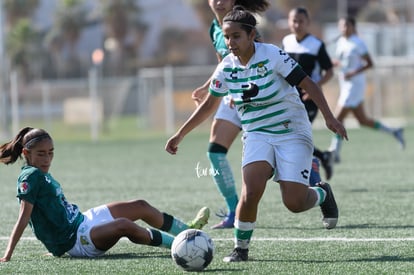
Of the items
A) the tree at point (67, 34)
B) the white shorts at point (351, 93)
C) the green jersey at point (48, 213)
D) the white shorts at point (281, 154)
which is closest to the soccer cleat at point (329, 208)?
the white shorts at point (281, 154)

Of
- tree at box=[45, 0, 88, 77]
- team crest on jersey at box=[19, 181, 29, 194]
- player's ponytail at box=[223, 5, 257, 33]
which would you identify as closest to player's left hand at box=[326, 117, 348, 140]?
player's ponytail at box=[223, 5, 257, 33]

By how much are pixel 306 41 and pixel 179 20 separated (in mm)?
56191

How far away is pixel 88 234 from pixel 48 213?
31 centimetres

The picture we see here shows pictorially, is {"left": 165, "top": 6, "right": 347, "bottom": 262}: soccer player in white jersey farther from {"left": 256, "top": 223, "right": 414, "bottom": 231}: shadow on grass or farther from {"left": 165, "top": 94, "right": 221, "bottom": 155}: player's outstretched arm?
{"left": 256, "top": 223, "right": 414, "bottom": 231}: shadow on grass

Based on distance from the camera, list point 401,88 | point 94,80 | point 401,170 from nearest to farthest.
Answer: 1. point 401,170
2. point 94,80
3. point 401,88

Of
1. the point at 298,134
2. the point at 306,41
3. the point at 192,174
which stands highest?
the point at 306,41

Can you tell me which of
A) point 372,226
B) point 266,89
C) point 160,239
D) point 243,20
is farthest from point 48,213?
point 372,226

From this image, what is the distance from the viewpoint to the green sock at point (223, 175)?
877cm

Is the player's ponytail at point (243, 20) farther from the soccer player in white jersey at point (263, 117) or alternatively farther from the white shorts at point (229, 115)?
the white shorts at point (229, 115)

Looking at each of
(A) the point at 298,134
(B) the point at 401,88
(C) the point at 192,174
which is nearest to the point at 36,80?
(B) the point at 401,88

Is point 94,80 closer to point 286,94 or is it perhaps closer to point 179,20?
point 286,94

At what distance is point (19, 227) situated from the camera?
6.55 metres

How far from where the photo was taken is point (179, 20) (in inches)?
2603

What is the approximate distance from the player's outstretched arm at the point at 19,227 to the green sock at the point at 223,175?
8.05 feet
